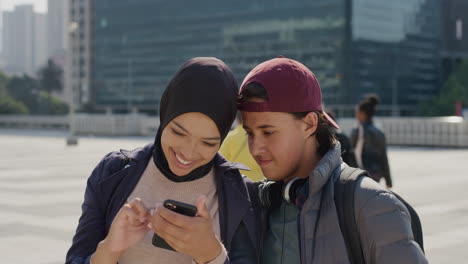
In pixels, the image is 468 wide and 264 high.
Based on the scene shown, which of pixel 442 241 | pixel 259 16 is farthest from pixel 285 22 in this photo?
pixel 442 241

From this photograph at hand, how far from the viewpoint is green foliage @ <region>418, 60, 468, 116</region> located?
62.0 m

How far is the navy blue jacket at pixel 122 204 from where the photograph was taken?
2.25 meters

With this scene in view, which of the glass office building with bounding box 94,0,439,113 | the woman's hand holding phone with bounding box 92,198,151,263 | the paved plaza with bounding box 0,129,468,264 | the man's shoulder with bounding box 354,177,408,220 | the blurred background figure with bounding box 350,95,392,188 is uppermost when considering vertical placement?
the glass office building with bounding box 94,0,439,113

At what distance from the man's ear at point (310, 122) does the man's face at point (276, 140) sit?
0.04 feet

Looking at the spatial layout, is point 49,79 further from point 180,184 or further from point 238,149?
point 180,184

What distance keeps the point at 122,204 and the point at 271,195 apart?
1.77ft

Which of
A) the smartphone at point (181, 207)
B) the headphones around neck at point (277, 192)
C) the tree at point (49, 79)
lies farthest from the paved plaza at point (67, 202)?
the tree at point (49, 79)

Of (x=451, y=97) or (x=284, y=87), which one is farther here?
(x=451, y=97)

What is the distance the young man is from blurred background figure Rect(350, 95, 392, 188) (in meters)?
5.79

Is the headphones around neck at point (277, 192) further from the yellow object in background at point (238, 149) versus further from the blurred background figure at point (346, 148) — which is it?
the blurred background figure at point (346, 148)

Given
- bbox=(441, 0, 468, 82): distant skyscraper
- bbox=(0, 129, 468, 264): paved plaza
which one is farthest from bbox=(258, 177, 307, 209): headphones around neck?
bbox=(441, 0, 468, 82): distant skyscraper

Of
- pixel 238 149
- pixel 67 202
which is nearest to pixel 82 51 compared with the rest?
pixel 67 202

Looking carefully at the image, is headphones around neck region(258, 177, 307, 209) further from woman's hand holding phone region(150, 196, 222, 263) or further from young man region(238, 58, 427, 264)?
woman's hand holding phone region(150, 196, 222, 263)

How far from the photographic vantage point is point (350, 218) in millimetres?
2139
